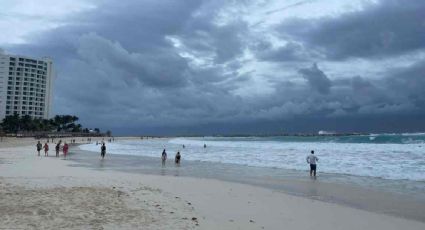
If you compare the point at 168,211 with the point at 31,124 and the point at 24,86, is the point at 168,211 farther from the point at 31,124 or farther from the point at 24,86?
the point at 24,86

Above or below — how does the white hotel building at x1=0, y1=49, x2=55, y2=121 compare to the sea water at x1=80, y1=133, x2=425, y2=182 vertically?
above

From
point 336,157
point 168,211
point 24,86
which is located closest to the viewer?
point 168,211

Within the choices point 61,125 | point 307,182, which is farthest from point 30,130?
point 307,182

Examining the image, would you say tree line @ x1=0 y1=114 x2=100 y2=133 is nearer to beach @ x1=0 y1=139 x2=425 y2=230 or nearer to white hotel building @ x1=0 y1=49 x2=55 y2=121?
white hotel building @ x1=0 y1=49 x2=55 y2=121

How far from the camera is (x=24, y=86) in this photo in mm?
162625

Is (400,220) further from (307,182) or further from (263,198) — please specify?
(307,182)

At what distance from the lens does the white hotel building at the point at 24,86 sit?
161 m

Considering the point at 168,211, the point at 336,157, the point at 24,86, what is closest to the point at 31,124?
the point at 24,86

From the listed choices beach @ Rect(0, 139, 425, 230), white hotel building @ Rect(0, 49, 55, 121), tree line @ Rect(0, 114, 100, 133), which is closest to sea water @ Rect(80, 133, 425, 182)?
beach @ Rect(0, 139, 425, 230)

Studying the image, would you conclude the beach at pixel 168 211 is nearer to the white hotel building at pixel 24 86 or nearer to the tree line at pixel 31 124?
the tree line at pixel 31 124

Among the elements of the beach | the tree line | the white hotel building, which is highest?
the white hotel building

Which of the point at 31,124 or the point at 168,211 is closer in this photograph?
the point at 168,211

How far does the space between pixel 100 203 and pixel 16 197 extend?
7.99ft

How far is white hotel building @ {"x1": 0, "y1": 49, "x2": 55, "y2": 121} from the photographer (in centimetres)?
16075
